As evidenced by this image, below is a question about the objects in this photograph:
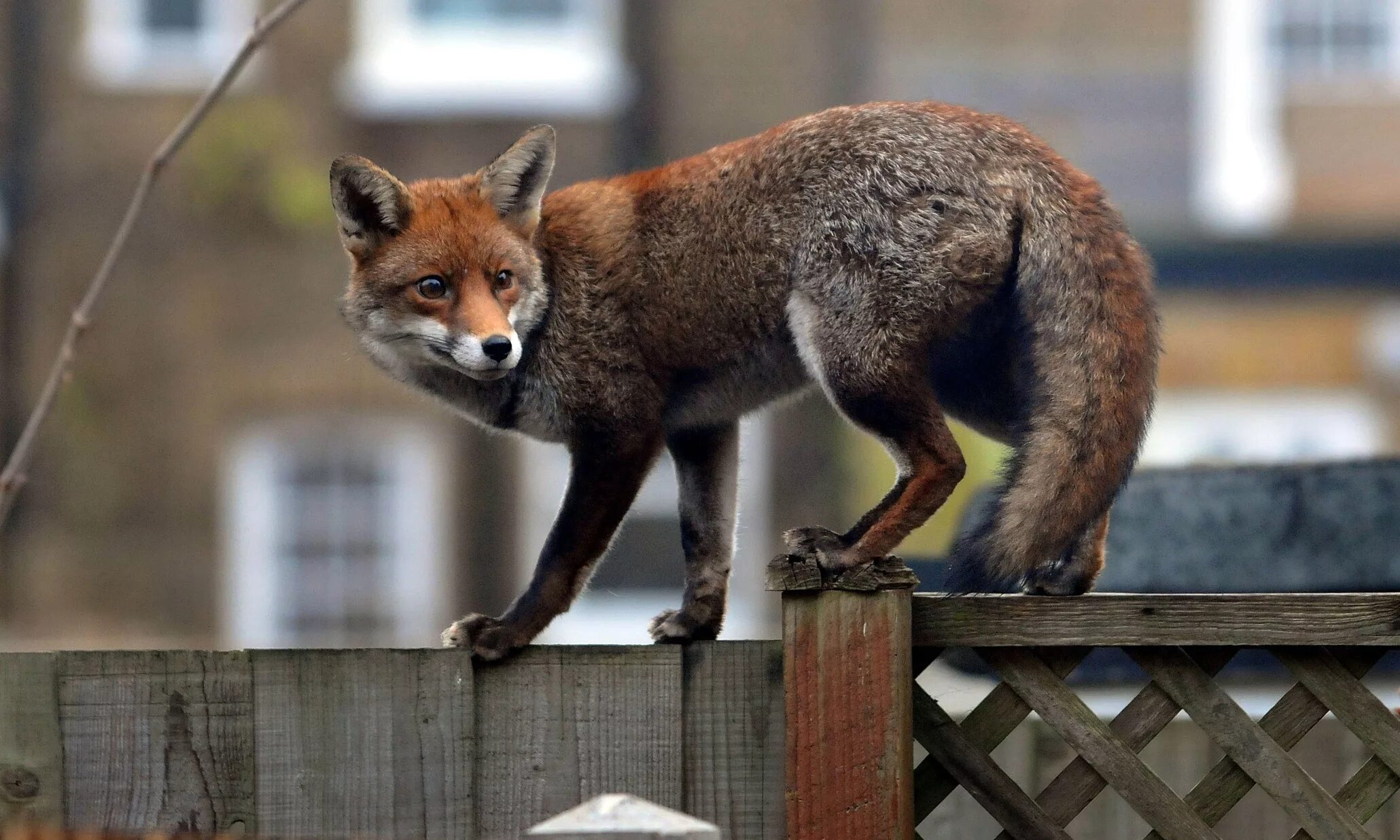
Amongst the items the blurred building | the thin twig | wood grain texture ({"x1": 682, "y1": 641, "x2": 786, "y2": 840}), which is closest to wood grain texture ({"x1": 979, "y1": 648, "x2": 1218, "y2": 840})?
wood grain texture ({"x1": 682, "y1": 641, "x2": 786, "y2": 840})

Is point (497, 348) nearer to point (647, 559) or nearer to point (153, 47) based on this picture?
point (647, 559)

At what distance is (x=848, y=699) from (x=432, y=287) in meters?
1.55

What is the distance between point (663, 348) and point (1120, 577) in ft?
4.96

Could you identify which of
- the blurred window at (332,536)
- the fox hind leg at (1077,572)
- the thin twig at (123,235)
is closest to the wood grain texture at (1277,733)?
the fox hind leg at (1077,572)

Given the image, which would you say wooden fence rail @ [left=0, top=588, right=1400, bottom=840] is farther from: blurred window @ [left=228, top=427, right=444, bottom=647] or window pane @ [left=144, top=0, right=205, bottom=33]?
window pane @ [left=144, top=0, right=205, bottom=33]

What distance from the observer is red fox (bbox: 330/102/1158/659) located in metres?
3.55

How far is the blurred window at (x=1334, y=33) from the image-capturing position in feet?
52.1

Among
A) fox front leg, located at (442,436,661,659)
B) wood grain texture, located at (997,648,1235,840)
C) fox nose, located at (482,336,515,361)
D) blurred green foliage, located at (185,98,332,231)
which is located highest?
blurred green foliage, located at (185,98,332,231)

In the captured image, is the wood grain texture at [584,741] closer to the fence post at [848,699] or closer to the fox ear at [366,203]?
the fence post at [848,699]

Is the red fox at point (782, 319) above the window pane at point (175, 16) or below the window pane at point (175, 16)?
below

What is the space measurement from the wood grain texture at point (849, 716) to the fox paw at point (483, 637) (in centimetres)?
62

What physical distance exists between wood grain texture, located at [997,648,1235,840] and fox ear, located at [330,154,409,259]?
2.03m

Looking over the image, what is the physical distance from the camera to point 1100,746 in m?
3.18

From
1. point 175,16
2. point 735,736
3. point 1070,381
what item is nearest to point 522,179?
point 1070,381
